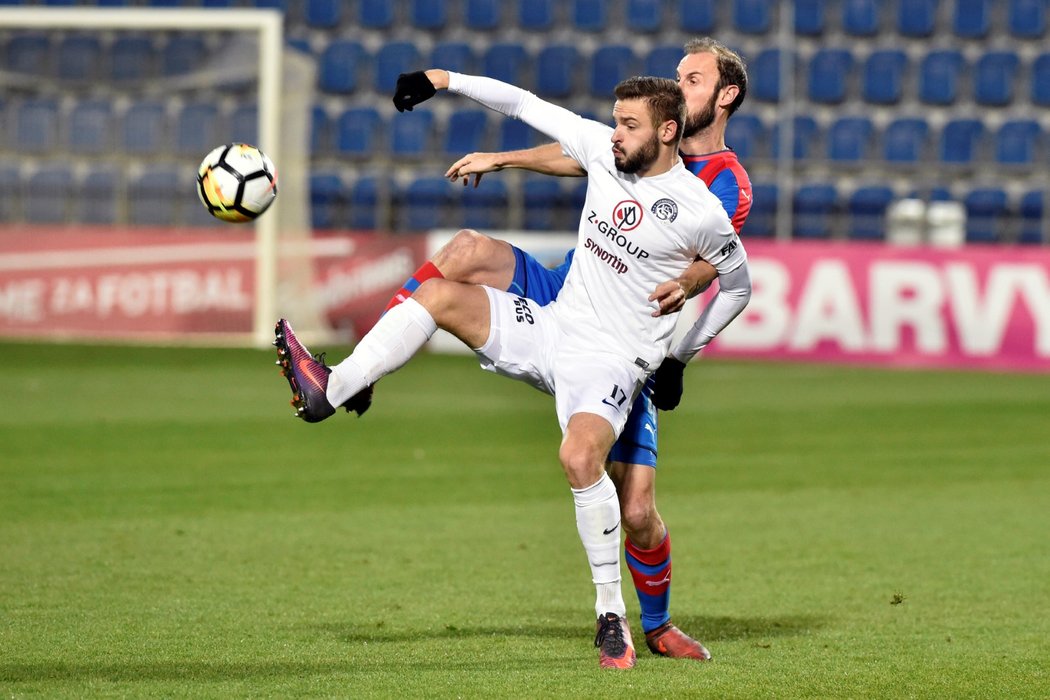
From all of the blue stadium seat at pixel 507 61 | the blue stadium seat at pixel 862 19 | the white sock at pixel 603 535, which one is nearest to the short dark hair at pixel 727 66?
the white sock at pixel 603 535

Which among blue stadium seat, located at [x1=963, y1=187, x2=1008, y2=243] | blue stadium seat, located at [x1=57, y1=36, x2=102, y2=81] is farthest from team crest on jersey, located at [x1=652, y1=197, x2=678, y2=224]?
blue stadium seat, located at [x1=963, y1=187, x2=1008, y2=243]

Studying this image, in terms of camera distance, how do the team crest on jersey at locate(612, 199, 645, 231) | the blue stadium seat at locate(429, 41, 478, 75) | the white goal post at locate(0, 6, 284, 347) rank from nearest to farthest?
the team crest on jersey at locate(612, 199, 645, 231) < the white goal post at locate(0, 6, 284, 347) < the blue stadium seat at locate(429, 41, 478, 75)

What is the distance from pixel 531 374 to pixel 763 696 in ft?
4.71

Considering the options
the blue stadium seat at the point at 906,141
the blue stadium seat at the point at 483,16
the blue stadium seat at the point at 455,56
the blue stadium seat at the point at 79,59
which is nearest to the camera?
the blue stadium seat at the point at 79,59

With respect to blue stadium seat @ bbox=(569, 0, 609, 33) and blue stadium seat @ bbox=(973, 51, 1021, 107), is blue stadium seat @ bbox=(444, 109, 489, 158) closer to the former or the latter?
blue stadium seat @ bbox=(569, 0, 609, 33)

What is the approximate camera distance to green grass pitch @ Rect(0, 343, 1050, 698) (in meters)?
5.45

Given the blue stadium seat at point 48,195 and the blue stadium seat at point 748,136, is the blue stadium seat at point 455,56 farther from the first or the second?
the blue stadium seat at point 48,195

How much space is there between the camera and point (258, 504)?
9.61m

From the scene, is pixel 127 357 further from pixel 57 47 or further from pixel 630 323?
pixel 630 323

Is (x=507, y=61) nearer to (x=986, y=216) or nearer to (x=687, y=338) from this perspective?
(x=986, y=216)

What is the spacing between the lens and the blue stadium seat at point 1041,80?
75.7 ft

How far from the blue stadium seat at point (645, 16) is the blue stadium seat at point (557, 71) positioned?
1.04 metres

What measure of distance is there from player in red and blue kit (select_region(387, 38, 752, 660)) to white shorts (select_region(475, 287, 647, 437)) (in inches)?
5.8

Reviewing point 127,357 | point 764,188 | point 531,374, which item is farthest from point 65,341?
point 531,374
